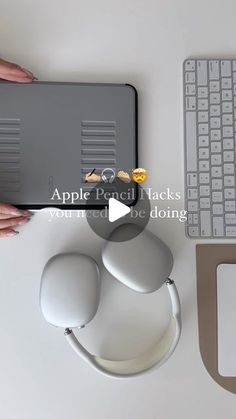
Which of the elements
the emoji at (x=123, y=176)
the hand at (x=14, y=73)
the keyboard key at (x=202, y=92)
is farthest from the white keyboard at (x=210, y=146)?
the hand at (x=14, y=73)

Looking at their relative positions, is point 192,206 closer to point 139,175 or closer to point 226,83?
point 139,175

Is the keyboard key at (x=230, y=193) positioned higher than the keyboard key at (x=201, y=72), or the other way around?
the keyboard key at (x=201, y=72)

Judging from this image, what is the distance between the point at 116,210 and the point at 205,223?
5.8 inches

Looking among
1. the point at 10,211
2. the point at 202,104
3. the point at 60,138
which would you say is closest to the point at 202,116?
the point at 202,104

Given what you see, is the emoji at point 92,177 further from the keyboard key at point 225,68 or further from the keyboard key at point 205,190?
the keyboard key at point 225,68

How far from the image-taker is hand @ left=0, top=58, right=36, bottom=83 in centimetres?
71

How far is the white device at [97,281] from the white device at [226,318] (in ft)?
0.26

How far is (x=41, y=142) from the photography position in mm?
722

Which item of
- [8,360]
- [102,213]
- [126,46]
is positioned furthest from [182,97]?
[8,360]

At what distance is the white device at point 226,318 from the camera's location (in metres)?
0.71

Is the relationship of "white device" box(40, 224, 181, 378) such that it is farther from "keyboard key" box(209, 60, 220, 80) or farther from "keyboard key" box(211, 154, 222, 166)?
"keyboard key" box(209, 60, 220, 80)

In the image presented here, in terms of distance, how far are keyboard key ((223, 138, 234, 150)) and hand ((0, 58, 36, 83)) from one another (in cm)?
33

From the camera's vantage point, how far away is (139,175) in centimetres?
74

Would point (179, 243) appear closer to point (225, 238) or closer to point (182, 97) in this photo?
point (225, 238)
